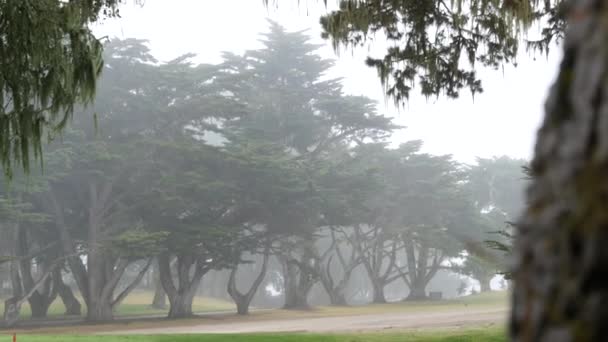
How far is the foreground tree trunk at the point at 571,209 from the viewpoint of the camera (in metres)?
0.74

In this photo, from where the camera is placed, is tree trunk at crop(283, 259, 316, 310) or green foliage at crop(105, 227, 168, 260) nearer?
green foliage at crop(105, 227, 168, 260)

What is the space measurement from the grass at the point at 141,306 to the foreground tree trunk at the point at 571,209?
160ft

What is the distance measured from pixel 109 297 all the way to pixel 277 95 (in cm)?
1695

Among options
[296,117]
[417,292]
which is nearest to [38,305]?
[296,117]

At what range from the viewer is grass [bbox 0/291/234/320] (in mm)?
51625

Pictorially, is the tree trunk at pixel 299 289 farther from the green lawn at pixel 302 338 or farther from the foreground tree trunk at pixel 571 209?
the foreground tree trunk at pixel 571 209

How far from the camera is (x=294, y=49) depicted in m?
53.0

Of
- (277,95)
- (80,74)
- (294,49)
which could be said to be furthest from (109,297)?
(80,74)

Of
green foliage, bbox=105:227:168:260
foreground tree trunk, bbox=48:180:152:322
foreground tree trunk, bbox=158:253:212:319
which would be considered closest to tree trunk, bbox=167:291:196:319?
foreground tree trunk, bbox=158:253:212:319

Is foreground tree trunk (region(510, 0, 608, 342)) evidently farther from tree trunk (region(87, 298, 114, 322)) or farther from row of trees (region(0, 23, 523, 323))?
tree trunk (region(87, 298, 114, 322))

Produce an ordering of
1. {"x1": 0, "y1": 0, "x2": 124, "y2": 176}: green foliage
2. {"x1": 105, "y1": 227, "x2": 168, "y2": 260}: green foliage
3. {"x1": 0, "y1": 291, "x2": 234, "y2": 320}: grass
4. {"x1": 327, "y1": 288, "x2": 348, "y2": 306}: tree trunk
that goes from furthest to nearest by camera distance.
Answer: {"x1": 327, "y1": 288, "x2": 348, "y2": 306}: tree trunk, {"x1": 0, "y1": 291, "x2": 234, "y2": 320}: grass, {"x1": 105, "y1": 227, "x2": 168, "y2": 260}: green foliage, {"x1": 0, "y1": 0, "x2": 124, "y2": 176}: green foliage

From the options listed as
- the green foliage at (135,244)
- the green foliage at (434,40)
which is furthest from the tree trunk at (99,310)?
the green foliage at (434,40)

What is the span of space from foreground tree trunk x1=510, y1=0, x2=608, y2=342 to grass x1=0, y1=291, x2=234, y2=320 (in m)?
48.8

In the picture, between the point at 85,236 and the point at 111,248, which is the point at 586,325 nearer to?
the point at 111,248
